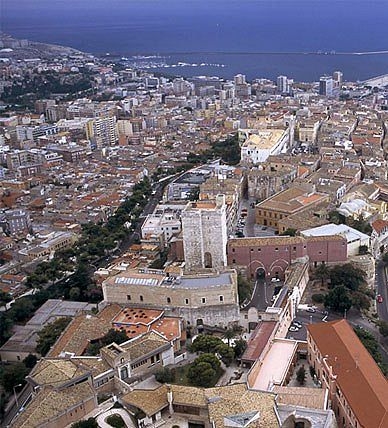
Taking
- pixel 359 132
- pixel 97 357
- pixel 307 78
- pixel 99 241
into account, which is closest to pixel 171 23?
pixel 307 78

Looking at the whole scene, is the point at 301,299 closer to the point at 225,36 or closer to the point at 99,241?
the point at 99,241

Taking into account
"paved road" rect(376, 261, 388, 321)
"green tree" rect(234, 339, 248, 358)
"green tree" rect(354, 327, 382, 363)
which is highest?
"green tree" rect(234, 339, 248, 358)

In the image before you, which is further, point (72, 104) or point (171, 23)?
point (171, 23)

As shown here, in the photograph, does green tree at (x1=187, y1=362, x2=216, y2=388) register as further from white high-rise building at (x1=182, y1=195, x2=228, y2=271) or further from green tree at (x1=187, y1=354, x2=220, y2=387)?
white high-rise building at (x1=182, y1=195, x2=228, y2=271)

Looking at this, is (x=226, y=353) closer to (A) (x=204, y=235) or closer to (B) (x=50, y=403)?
(B) (x=50, y=403)

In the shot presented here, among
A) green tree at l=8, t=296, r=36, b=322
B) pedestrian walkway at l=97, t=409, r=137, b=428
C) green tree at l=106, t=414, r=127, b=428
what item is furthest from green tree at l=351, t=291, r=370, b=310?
green tree at l=8, t=296, r=36, b=322

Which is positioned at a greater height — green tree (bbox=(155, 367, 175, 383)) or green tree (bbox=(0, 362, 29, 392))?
green tree (bbox=(155, 367, 175, 383))
